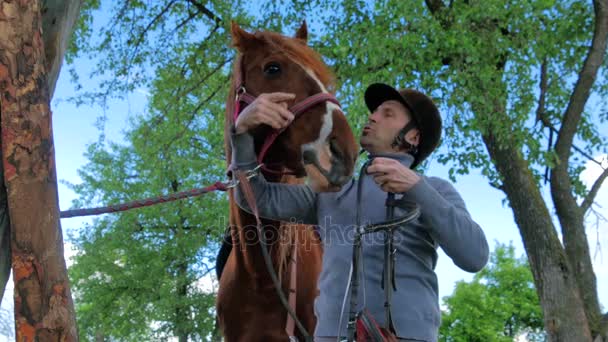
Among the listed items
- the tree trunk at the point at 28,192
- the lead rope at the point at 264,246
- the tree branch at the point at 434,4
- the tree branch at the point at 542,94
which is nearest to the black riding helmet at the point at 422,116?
the lead rope at the point at 264,246

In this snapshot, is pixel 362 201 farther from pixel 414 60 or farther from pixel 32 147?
pixel 414 60

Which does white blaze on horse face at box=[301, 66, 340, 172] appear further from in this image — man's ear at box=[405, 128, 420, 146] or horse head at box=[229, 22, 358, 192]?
man's ear at box=[405, 128, 420, 146]

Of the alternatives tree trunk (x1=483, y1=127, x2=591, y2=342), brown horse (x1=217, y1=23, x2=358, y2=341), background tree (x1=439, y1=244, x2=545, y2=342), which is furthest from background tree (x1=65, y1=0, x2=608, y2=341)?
background tree (x1=439, y1=244, x2=545, y2=342)

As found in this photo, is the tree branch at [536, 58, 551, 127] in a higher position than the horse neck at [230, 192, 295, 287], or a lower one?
higher

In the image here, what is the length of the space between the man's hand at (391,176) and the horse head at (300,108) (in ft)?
1.03

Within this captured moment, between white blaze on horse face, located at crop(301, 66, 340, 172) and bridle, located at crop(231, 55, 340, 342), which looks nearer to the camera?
white blaze on horse face, located at crop(301, 66, 340, 172)

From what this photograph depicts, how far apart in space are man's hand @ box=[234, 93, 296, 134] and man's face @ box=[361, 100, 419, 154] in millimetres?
381

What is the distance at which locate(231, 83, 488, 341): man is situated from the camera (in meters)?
2.22

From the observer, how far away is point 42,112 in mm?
1694

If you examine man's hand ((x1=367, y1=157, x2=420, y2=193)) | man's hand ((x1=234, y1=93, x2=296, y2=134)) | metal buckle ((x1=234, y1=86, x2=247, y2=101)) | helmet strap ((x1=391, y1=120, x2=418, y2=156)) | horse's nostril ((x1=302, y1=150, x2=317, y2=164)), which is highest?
metal buckle ((x1=234, y1=86, x2=247, y2=101))

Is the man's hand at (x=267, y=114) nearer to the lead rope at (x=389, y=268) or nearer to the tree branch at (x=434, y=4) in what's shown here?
the lead rope at (x=389, y=268)

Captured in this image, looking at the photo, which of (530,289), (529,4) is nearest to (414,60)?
(529,4)

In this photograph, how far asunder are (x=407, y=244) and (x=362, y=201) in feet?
0.91

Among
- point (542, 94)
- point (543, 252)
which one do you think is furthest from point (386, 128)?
point (542, 94)
